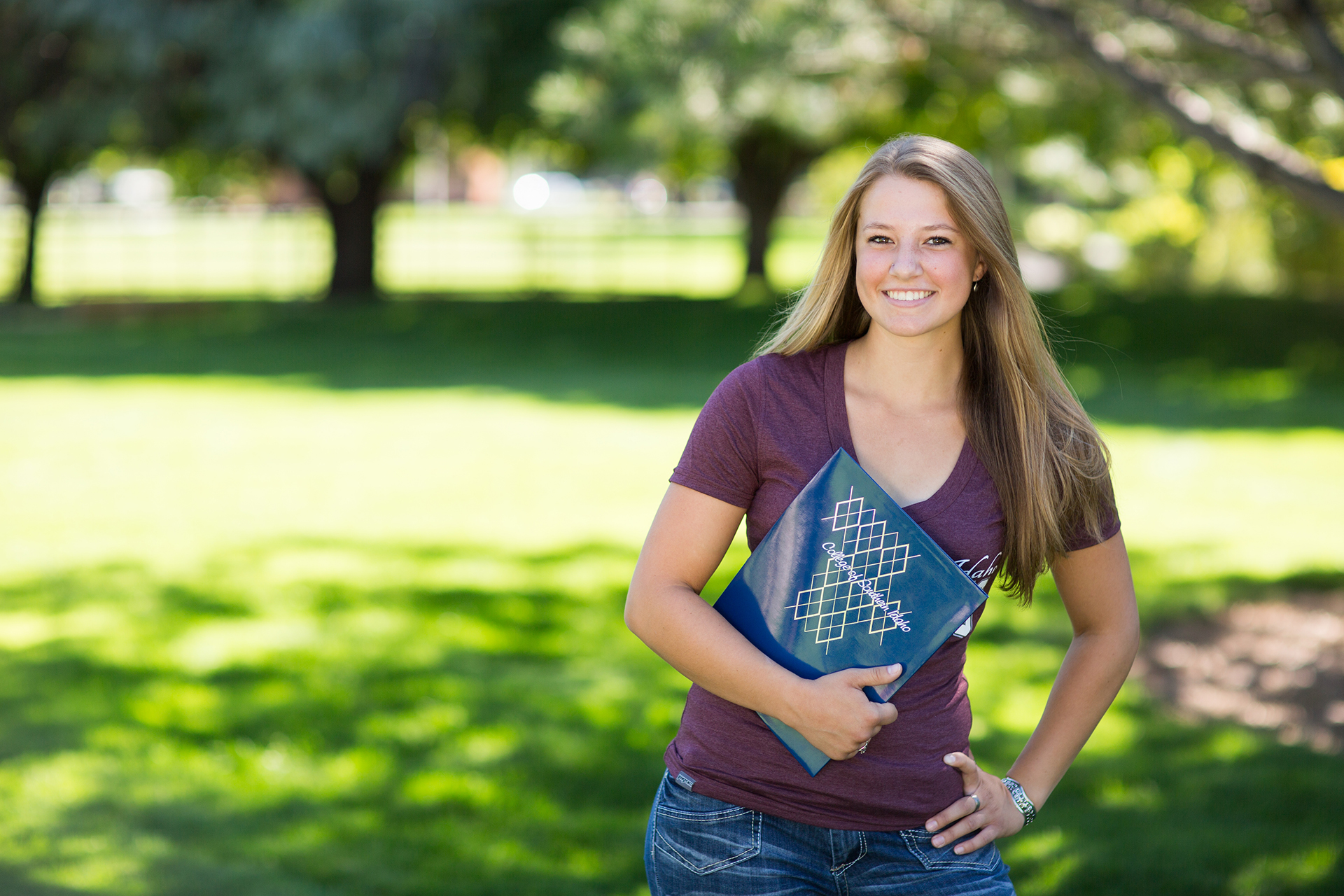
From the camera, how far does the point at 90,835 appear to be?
4109 mm

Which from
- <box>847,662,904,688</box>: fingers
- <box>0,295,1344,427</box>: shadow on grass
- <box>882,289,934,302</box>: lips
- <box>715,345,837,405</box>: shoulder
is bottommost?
<box>0,295,1344,427</box>: shadow on grass

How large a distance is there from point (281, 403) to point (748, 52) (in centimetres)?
764

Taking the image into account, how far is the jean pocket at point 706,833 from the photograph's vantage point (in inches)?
78.3

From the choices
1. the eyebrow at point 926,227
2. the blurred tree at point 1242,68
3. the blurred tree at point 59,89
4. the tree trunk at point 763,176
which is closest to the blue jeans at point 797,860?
the eyebrow at point 926,227

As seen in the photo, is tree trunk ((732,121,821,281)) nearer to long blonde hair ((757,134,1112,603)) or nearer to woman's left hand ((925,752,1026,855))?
long blonde hair ((757,134,1112,603))

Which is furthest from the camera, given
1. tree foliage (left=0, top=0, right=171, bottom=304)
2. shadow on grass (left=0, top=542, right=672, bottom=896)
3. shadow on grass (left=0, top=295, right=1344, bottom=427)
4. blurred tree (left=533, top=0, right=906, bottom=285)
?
tree foliage (left=0, top=0, right=171, bottom=304)

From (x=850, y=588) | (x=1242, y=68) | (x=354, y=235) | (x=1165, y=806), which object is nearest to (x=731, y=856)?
(x=850, y=588)

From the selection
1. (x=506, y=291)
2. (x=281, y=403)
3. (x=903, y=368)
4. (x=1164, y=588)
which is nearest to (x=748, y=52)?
(x=1164, y=588)

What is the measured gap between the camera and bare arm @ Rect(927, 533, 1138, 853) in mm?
2184

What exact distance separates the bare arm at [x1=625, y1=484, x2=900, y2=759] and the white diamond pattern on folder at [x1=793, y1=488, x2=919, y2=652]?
7cm

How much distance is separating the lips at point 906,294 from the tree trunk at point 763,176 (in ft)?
66.3

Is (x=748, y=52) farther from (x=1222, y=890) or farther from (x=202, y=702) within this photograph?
(x=1222, y=890)

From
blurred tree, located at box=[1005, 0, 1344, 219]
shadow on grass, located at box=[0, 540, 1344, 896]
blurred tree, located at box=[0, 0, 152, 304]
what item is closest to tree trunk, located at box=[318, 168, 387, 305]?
blurred tree, located at box=[0, 0, 152, 304]

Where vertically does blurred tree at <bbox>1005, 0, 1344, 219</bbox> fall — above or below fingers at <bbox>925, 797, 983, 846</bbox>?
above
